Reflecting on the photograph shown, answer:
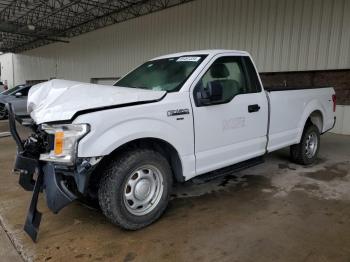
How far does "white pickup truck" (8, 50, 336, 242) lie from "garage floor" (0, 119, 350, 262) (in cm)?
26

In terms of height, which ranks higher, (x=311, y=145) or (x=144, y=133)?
(x=144, y=133)

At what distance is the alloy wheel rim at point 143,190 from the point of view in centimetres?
300

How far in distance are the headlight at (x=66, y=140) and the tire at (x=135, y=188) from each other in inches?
15.9

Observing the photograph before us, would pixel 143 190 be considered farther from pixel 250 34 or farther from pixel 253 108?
pixel 250 34

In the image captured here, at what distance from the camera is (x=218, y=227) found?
10.4ft

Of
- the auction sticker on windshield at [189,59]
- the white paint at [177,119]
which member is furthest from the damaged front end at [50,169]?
the auction sticker on windshield at [189,59]

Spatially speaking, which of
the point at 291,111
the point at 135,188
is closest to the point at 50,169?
the point at 135,188

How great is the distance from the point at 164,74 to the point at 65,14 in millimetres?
19343

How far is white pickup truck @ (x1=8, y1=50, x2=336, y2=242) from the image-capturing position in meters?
2.69

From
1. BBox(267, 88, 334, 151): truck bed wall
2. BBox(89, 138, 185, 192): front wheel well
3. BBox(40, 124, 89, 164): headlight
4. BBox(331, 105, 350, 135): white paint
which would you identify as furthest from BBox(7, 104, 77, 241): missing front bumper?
BBox(331, 105, 350, 135): white paint

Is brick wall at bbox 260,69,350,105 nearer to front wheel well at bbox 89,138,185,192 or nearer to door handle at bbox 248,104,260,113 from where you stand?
door handle at bbox 248,104,260,113

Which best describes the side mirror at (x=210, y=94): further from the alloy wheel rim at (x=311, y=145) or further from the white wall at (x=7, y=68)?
the white wall at (x=7, y=68)

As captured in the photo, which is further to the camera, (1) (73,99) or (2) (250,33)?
(2) (250,33)

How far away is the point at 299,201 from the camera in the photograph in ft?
12.6
